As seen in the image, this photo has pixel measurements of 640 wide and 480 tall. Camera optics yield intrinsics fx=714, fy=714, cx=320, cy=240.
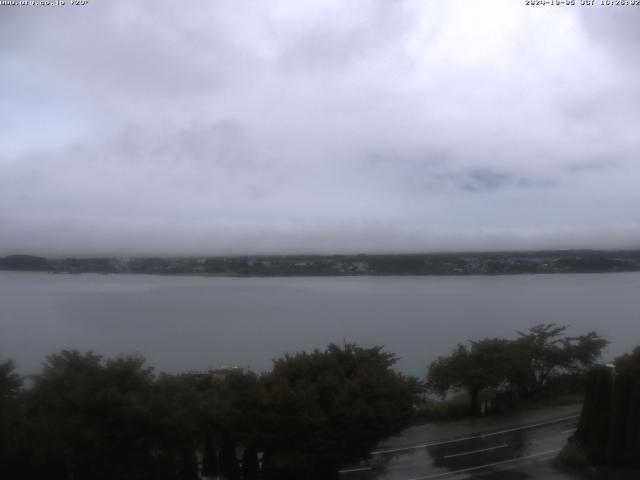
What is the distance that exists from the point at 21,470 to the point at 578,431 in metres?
13.2

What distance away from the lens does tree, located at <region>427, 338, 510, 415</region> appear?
25703 millimetres

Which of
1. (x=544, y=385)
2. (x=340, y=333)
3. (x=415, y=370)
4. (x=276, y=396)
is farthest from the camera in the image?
(x=340, y=333)

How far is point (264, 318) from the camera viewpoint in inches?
2232

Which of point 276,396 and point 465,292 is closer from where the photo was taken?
point 276,396

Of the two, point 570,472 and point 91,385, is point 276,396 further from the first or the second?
point 570,472

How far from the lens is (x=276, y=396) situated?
16.2 metres

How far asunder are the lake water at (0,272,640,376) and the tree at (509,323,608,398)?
8.64 meters

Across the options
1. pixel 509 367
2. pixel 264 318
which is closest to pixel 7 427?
pixel 509 367

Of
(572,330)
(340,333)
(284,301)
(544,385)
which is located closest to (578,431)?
(544,385)

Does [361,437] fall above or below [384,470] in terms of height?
above

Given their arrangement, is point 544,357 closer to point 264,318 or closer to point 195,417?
point 195,417

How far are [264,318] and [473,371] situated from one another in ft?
107

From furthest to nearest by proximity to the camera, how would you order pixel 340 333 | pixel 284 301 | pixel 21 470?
pixel 284 301 → pixel 340 333 → pixel 21 470

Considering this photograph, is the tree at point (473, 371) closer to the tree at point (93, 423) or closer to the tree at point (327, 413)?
the tree at point (327, 413)
